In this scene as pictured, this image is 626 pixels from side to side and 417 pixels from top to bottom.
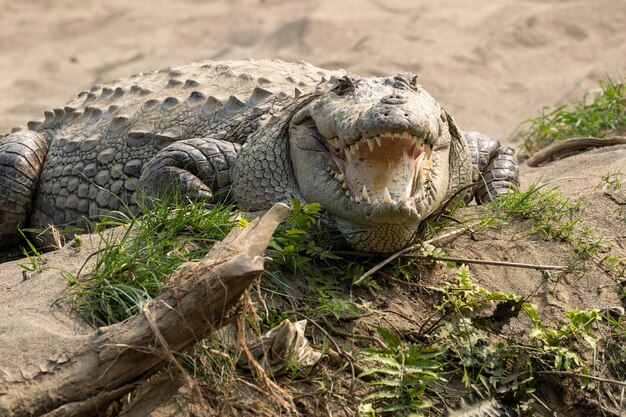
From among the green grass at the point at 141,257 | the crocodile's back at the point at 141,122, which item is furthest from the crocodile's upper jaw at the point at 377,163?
the crocodile's back at the point at 141,122

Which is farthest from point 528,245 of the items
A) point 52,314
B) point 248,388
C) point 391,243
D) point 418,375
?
point 52,314

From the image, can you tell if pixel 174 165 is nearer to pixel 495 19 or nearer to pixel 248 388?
pixel 248 388

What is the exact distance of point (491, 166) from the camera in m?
5.70

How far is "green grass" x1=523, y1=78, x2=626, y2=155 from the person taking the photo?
6891mm

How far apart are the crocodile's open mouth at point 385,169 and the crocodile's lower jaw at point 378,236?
15 centimetres

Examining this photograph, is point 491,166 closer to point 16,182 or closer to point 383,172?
point 383,172

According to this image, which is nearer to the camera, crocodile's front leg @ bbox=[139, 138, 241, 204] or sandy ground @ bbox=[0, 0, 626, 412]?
crocodile's front leg @ bbox=[139, 138, 241, 204]

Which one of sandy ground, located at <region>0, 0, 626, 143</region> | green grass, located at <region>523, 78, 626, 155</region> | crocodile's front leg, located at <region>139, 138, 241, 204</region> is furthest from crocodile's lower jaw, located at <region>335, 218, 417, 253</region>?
sandy ground, located at <region>0, 0, 626, 143</region>

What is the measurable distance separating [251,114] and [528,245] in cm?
181

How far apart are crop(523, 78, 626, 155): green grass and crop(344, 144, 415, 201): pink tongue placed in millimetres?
3017

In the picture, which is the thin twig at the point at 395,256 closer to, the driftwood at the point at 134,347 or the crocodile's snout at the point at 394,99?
the crocodile's snout at the point at 394,99

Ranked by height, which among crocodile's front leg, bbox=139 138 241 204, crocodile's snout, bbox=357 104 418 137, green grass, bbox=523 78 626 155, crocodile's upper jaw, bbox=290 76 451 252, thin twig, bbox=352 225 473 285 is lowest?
green grass, bbox=523 78 626 155

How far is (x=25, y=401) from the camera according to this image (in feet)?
10.4

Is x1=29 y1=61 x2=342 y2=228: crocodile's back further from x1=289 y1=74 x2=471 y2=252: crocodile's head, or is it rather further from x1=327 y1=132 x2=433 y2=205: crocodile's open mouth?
x1=327 y1=132 x2=433 y2=205: crocodile's open mouth
